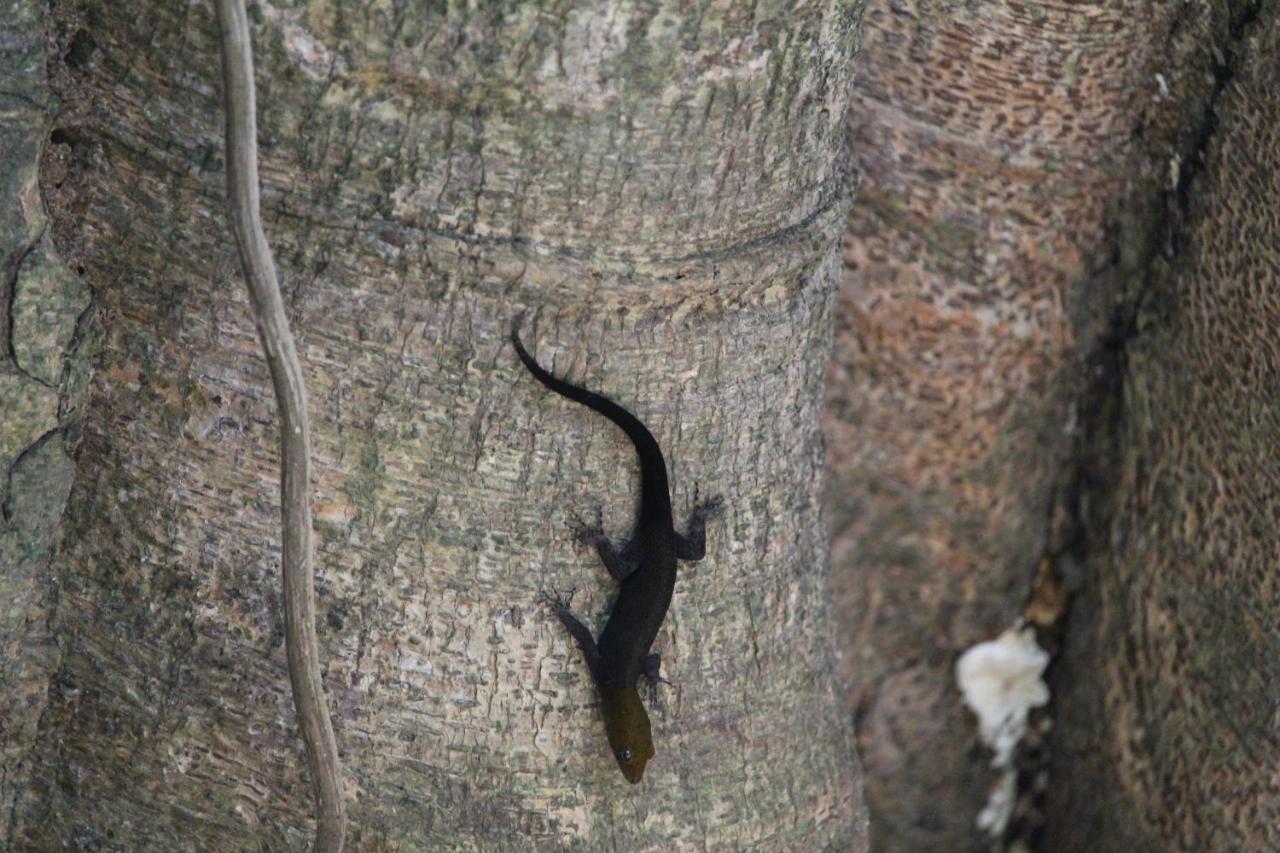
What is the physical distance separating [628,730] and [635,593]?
10.4 inches

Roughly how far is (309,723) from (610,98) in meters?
Answer: 1.18

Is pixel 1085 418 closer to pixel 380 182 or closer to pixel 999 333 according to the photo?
pixel 999 333

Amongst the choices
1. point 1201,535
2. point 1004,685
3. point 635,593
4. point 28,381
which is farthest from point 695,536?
point 1004,685

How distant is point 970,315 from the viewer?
3.65 metres

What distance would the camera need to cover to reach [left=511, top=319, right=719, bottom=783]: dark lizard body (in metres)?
2.64

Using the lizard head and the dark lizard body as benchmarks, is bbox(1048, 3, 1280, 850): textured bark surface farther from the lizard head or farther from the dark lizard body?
the lizard head

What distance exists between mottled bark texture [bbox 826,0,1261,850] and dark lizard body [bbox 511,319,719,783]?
1.14 metres

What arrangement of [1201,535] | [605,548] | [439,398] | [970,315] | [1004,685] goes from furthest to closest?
1. [1004,685]
2. [970,315]
3. [1201,535]
4. [605,548]
5. [439,398]

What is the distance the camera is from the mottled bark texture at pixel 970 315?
3.35m

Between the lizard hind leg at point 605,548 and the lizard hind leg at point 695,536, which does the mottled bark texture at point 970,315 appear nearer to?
the lizard hind leg at point 695,536

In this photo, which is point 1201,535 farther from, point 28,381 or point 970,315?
point 28,381

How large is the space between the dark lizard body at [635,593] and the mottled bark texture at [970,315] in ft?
3.75

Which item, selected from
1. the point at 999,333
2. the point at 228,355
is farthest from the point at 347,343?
the point at 999,333

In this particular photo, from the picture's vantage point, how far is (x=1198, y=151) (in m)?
3.40
